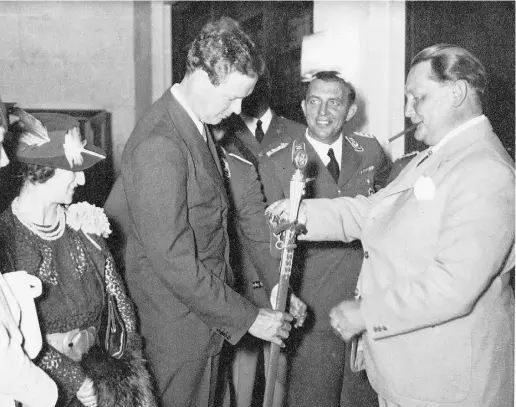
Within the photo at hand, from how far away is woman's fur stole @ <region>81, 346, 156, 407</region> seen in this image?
2188mm

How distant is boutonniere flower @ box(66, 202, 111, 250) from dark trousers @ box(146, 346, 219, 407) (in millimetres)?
459

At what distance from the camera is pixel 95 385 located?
2.19 meters

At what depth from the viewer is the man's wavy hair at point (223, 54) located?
2.27 m

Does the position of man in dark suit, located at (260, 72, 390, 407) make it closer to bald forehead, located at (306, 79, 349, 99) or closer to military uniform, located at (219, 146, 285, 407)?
bald forehead, located at (306, 79, 349, 99)

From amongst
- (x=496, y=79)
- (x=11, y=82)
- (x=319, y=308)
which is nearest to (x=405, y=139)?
(x=496, y=79)

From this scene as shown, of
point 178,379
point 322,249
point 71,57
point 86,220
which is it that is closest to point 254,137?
point 322,249

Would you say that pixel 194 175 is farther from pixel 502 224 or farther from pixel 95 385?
pixel 502 224

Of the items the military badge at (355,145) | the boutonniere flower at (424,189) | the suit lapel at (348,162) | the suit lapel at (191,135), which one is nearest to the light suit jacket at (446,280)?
the boutonniere flower at (424,189)

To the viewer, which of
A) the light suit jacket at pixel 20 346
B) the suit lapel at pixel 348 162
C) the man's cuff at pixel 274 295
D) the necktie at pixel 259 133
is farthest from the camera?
the necktie at pixel 259 133

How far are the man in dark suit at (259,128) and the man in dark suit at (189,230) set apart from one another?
1004 mm

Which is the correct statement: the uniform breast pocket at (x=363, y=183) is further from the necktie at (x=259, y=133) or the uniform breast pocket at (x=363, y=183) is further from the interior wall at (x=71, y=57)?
the interior wall at (x=71, y=57)

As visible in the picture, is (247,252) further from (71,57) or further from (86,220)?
(71,57)

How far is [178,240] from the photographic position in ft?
7.14

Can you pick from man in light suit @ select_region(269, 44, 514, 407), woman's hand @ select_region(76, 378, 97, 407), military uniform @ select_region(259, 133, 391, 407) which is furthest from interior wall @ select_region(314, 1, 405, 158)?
woman's hand @ select_region(76, 378, 97, 407)
